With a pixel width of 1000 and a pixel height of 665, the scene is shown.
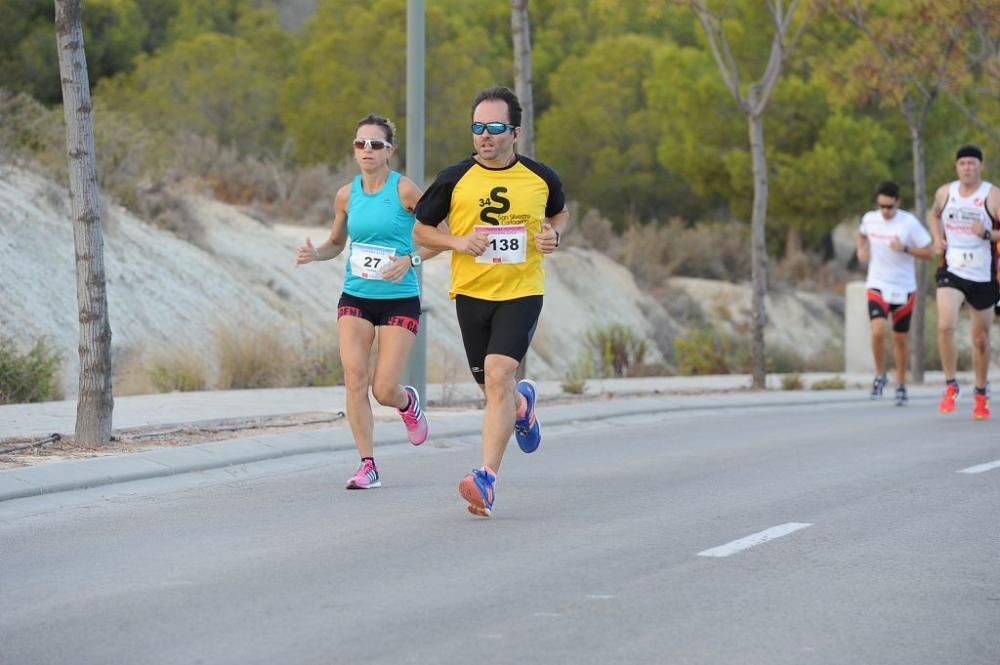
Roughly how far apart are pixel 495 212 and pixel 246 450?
3.78 m

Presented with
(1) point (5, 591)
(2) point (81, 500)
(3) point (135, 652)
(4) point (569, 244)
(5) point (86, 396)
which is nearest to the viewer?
(3) point (135, 652)

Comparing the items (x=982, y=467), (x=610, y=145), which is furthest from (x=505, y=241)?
(x=610, y=145)

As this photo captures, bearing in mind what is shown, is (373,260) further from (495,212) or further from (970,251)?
(970,251)

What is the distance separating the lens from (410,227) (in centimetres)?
1095

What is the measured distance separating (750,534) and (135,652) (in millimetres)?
3874

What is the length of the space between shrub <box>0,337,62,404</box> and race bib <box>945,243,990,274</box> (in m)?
8.41

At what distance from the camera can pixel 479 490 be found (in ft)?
31.2

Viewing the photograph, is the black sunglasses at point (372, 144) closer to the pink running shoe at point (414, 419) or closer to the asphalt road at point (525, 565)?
the pink running shoe at point (414, 419)

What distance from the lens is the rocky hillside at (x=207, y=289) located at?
2084 centimetres

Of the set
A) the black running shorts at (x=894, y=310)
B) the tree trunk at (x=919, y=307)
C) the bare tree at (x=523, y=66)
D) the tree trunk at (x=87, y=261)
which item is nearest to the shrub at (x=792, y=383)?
the tree trunk at (x=919, y=307)

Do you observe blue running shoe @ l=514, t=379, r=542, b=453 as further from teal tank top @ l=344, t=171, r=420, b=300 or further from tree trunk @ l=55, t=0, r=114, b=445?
tree trunk @ l=55, t=0, r=114, b=445

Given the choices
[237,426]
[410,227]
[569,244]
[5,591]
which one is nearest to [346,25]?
[569,244]

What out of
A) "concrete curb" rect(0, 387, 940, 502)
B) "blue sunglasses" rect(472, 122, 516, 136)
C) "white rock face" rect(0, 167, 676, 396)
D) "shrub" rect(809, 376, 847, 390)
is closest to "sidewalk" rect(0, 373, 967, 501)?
"concrete curb" rect(0, 387, 940, 502)

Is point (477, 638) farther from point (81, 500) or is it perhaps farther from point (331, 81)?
point (331, 81)
